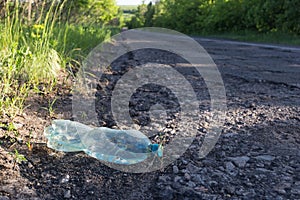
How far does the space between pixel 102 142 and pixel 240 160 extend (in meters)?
0.64

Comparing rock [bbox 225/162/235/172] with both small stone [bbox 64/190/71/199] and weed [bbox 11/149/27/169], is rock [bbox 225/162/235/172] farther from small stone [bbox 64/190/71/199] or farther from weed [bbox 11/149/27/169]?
weed [bbox 11/149/27/169]

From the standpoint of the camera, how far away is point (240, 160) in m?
1.42

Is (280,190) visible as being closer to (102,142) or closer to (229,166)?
(229,166)

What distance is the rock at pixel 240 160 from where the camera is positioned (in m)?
1.39

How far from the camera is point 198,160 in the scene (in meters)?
1.43

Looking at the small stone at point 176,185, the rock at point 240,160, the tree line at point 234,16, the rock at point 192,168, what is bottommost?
the small stone at point 176,185

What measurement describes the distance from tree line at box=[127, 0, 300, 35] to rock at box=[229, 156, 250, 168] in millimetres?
11243

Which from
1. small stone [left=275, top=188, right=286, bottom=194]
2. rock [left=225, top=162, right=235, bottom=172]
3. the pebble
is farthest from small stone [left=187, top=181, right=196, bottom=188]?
the pebble

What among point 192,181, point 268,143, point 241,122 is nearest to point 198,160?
point 192,181

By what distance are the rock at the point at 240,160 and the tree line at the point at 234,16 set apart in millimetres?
11243

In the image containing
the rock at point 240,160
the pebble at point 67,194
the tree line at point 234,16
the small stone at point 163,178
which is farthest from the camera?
the tree line at point 234,16

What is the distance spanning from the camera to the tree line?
11.9m

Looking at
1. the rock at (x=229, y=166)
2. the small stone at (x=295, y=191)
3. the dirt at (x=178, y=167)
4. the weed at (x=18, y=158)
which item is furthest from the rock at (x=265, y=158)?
the weed at (x=18, y=158)

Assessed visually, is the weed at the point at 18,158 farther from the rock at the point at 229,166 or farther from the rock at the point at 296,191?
the rock at the point at 296,191
